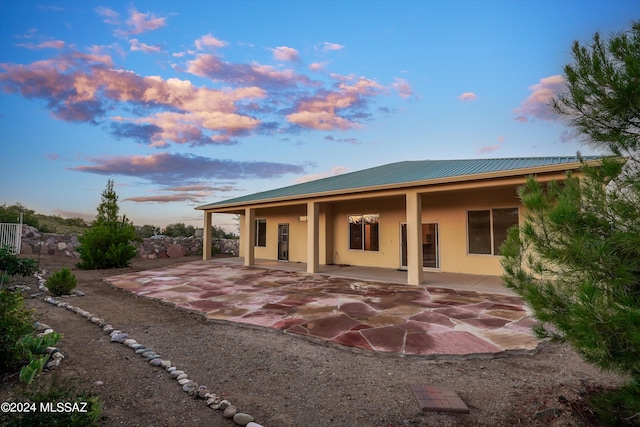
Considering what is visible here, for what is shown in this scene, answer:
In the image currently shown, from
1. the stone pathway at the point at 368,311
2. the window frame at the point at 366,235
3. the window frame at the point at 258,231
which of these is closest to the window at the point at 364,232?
the window frame at the point at 366,235

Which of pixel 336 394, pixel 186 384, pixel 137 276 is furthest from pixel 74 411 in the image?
pixel 137 276

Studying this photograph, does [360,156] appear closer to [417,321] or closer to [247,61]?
[247,61]

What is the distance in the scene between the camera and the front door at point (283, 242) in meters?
16.5

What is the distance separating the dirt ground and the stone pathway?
0.36m

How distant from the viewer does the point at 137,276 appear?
10.9 m

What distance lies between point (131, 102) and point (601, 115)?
12479mm

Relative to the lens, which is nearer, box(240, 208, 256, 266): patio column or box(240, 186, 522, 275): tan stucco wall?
box(240, 186, 522, 275): tan stucco wall

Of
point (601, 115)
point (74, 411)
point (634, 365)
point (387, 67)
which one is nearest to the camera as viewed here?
point (634, 365)

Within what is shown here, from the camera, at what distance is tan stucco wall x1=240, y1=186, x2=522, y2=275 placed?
10.2m

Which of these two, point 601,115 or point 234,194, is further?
point 234,194

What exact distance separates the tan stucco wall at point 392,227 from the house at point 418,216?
31mm

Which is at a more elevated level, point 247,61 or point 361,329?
point 247,61

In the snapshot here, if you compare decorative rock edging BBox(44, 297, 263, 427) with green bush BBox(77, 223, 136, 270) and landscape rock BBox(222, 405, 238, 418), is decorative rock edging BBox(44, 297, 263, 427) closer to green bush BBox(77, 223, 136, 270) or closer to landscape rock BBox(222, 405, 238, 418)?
landscape rock BBox(222, 405, 238, 418)

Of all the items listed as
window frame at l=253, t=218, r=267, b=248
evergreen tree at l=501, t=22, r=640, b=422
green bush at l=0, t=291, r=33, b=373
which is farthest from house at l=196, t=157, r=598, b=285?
green bush at l=0, t=291, r=33, b=373
